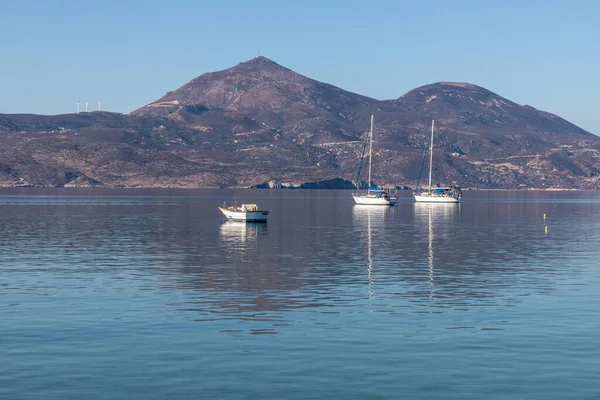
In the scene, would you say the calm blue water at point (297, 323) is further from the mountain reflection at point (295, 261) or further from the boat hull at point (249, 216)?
the boat hull at point (249, 216)

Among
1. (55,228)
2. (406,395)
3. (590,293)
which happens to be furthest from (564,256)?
(55,228)

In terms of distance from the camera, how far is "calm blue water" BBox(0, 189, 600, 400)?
98.0ft

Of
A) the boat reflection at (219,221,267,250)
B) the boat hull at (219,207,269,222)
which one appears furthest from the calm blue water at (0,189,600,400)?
the boat hull at (219,207,269,222)

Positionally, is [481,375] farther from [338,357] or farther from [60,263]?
[60,263]

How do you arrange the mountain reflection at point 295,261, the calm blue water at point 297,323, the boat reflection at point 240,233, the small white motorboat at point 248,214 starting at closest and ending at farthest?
the calm blue water at point 297,323 < the mountain reflection at point 295,261 < the boat reflection at point 240,233 < the small white motorboat at point 248,214

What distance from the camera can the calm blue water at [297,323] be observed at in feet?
98.0

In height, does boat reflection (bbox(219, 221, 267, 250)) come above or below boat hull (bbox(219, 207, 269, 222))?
below

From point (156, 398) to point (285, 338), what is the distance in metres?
10.1

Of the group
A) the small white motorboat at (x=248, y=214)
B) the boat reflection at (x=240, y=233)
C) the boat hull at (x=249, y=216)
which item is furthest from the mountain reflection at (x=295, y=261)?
the small white motorboat at (x=248, y=214)

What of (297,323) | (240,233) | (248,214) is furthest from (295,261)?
(248,214)

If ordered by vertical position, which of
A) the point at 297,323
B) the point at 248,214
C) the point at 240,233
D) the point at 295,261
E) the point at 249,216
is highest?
the point at 248,214

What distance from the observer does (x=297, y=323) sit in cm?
4097

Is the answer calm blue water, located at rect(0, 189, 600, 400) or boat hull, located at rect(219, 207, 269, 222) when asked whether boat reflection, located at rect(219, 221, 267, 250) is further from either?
calm blue water, located at rect(0, 189, 600, 400)

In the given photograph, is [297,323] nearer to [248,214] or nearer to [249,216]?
[248,214]
